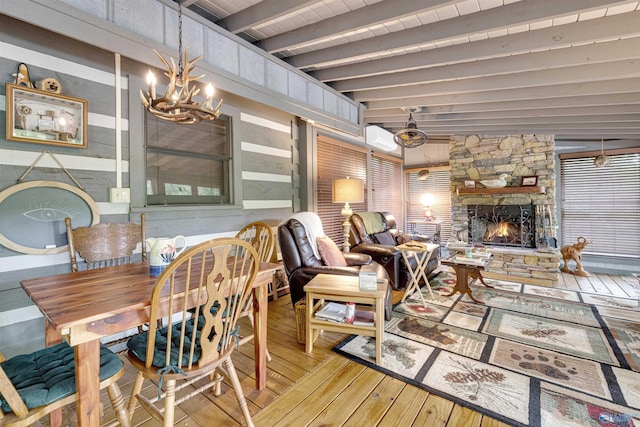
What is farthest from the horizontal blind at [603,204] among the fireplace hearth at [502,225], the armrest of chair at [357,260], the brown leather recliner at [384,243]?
the armrest of chair at [357,260]

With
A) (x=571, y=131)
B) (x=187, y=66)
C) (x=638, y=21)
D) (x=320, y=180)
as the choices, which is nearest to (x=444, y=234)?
(x=571, y=131)

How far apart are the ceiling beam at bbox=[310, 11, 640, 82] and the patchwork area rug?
8.16 ft

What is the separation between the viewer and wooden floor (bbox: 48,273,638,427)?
163cm

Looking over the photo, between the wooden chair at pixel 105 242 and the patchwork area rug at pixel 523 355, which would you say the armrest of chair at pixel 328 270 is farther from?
the wooden chair at pixel 105 242

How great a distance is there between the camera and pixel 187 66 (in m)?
1.75

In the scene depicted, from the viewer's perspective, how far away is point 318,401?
5.88ft

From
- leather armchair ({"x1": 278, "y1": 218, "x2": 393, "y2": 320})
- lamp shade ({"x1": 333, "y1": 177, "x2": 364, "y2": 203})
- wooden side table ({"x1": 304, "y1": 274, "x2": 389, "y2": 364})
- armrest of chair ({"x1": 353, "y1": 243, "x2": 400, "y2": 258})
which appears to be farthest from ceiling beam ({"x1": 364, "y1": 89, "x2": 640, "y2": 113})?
wooden side table ({"x1": 304, "y1": 274, "x2": 389, "y2": 364})

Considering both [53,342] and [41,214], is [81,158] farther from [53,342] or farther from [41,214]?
[53,342]

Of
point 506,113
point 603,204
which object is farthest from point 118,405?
point 603,204

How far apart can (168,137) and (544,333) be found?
12.7 feet

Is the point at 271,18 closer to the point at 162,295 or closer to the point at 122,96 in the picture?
the point at 122,96

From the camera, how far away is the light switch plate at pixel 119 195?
88.2 inches

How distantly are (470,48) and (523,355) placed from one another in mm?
2713

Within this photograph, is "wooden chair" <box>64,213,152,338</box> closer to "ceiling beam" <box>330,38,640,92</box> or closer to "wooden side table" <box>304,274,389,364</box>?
"wooden side table" <box>304,274,389,364</box>
